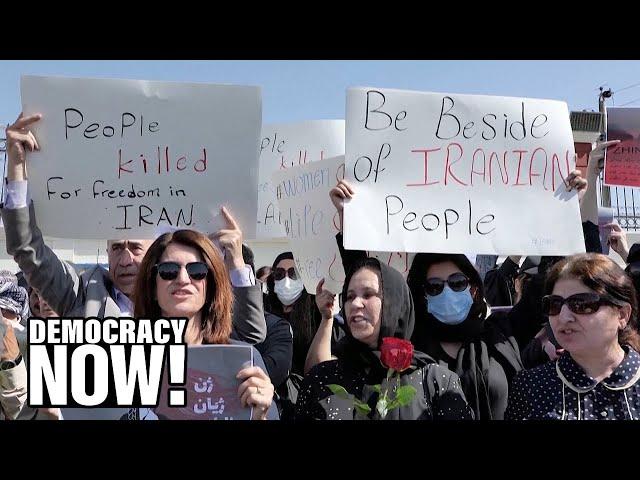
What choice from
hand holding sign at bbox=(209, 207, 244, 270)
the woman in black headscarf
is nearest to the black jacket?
hand holding sign at bbox=(209, 207, 244, 270)

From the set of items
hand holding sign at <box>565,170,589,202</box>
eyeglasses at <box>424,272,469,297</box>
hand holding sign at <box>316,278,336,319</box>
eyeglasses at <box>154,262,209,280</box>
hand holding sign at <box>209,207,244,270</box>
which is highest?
hand holding sign at <box>565,170,589,202</box>

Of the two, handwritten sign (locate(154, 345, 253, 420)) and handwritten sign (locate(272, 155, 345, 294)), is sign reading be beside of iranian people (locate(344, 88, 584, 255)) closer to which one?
handwritten sign (locate(272, 155, 345, 294))

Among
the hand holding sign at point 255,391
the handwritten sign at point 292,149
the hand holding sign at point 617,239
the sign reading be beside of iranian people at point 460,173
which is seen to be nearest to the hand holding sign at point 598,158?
the sign reading be beside of iranian people at point 460,173

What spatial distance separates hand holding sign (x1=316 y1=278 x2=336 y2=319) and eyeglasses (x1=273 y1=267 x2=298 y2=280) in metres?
0.98

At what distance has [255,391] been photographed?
2359 mm

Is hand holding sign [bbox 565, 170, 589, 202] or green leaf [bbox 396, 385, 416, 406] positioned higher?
hand holding sign [bbox 565, 170, 589, 202]

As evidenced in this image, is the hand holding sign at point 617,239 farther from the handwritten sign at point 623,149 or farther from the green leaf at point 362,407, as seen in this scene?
the green leaf at point 362,407

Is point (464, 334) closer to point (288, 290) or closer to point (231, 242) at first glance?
point (231, 242)

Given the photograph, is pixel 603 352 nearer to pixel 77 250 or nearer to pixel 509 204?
pixel 509 204

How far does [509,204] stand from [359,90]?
0.89 meters

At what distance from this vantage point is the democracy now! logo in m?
→ 2.34

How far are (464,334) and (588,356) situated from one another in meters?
0.68

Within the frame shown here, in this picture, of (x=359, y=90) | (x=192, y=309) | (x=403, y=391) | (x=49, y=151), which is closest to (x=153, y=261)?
(x=192, y=309)

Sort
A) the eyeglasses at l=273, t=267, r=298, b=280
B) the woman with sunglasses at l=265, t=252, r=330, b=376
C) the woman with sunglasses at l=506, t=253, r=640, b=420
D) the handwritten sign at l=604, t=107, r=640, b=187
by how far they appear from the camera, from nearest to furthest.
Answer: the woman with sunglasses at l=506, t=253, r=640, b=420, the handwritten sign at l=604, t=107, r=640, b=187, the woman with sunglasses at l=265, t=252, r=330, b=376, the eyeglasses at l=273, t=267, r=298, b=280
